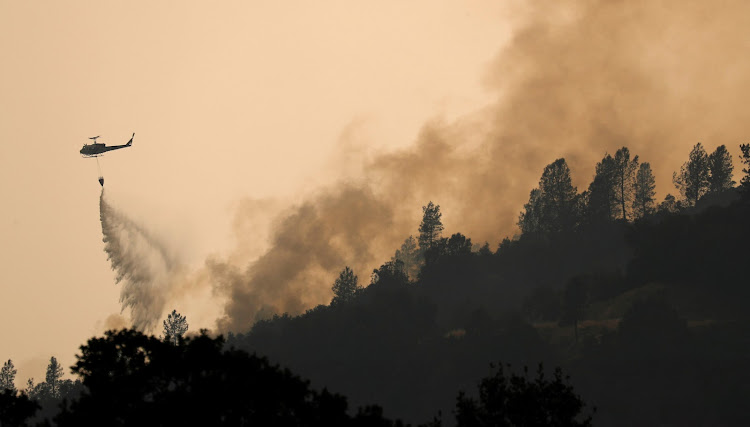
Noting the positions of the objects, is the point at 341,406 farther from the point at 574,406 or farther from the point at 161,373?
the point at 574,406

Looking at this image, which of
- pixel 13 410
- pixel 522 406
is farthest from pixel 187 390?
pixel 522 406

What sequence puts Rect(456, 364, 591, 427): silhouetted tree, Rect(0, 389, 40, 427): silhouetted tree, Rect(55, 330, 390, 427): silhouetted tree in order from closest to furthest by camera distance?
1. Rect(55, 330, 390, 427): silhouetted tree
2. Rect(0, 389, 40, 427): silhouetted tree
3. Rect(456, 364, 591, 427): silhouetted tree

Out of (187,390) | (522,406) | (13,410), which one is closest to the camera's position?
(187,390)

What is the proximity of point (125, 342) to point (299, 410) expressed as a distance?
606 inches

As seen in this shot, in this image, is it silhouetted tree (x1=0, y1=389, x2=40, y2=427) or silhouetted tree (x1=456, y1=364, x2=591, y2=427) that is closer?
silhouetted tree (x1=0, y1=389, x2=40, y2=427)

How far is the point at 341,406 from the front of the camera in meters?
76.3

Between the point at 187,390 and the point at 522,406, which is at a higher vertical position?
the point at 187,390

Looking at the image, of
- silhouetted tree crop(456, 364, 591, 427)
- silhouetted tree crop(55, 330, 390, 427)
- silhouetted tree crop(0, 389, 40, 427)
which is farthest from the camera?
silhouetted tree crop(456, 364, 591, 427)

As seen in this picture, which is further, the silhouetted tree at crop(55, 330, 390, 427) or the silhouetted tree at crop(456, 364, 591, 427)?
the silhouetted tree at crop(456, 364, 591, 427)

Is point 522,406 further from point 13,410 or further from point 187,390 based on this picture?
point 13,410

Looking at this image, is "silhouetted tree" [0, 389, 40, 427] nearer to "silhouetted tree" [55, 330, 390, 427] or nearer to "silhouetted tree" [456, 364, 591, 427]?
"silhouetted tree" [55, 330, 390, 427]

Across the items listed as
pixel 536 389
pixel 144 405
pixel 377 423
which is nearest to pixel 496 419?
pixel 536 389

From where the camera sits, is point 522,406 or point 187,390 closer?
point 187,390

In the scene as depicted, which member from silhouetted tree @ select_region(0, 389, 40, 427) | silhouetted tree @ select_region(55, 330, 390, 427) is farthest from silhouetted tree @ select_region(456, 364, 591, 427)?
silhouetted tree @ select_region(0, 389, 40, 427)
